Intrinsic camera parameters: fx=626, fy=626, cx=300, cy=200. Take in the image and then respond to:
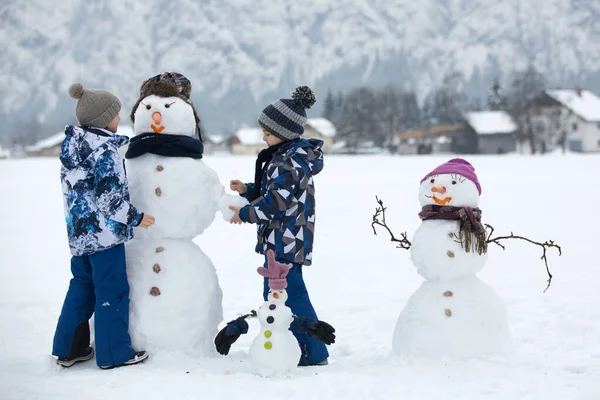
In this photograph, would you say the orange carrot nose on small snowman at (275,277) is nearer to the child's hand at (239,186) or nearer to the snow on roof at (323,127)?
the child's hand at (239,186)

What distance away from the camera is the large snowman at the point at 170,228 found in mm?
3875

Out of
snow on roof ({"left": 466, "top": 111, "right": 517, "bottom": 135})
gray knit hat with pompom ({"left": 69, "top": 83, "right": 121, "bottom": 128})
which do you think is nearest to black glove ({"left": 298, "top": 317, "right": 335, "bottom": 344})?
gray knit hat with pompom ({"left": 69, "top": 83, "right": 121, "bottom": 128})

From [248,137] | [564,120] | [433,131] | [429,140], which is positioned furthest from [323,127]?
[564,120]

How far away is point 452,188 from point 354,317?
6.37 ft

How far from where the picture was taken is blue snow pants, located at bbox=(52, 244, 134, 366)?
3.73 m

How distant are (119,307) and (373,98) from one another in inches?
2634

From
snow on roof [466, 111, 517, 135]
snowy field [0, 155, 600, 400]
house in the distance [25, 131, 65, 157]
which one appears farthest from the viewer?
house in the distance [25, 131, 65, 157]

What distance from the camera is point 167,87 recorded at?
4.04 meters

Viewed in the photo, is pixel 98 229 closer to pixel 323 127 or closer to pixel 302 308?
pixel 302 308

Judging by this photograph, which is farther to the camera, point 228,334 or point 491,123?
point 491,123

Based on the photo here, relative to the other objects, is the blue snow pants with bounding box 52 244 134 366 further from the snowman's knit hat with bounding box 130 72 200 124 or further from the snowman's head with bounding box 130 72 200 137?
the snowman's knit hat with bounding box 130 72 200 124

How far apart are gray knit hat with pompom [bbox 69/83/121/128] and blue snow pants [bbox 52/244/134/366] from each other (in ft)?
2.58

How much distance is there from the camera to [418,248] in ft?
12.4

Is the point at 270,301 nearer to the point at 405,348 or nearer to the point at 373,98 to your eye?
the point at 405,348
